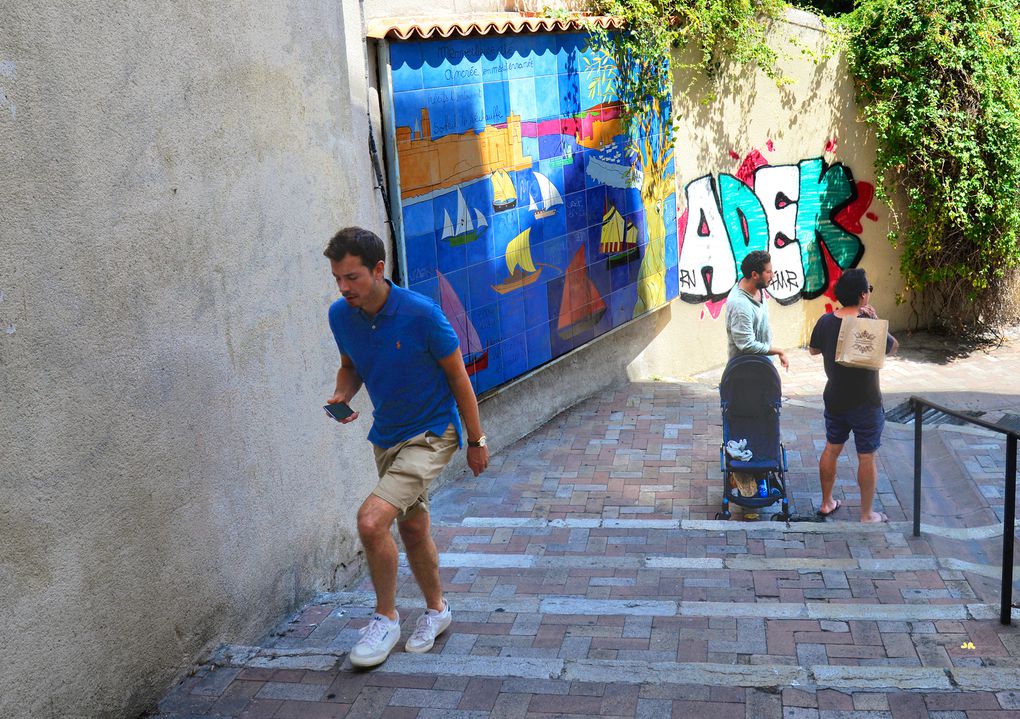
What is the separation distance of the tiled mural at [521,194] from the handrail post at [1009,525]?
3.67m

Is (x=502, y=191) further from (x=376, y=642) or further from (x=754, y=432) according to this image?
(x=376, y=642)

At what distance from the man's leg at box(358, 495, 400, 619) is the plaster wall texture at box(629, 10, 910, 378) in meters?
6.73

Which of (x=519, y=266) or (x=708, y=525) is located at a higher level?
(x=519, y=266)

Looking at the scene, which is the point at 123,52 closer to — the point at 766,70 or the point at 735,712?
the point at 735,712

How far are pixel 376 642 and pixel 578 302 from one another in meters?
5.31

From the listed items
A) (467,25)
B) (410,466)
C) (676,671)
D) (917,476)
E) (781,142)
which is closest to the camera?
(676,671)

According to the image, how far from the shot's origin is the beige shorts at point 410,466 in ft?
13.3

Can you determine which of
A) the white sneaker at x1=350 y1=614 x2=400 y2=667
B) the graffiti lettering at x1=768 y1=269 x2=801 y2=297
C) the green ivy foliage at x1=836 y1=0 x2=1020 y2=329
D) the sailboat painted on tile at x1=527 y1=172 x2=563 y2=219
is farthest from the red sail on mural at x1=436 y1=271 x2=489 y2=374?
the green ivy foliage at x1=836 y1=0 x2=1020 y2=329

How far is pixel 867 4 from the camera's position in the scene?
11.9 m

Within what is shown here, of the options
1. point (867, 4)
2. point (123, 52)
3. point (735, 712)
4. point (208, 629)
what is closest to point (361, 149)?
point (123, 52)

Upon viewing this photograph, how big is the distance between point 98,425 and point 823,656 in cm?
279

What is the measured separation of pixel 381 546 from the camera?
406 cm

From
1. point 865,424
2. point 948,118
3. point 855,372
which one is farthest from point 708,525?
point 948,118

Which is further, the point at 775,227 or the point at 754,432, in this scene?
the point at 775,227
